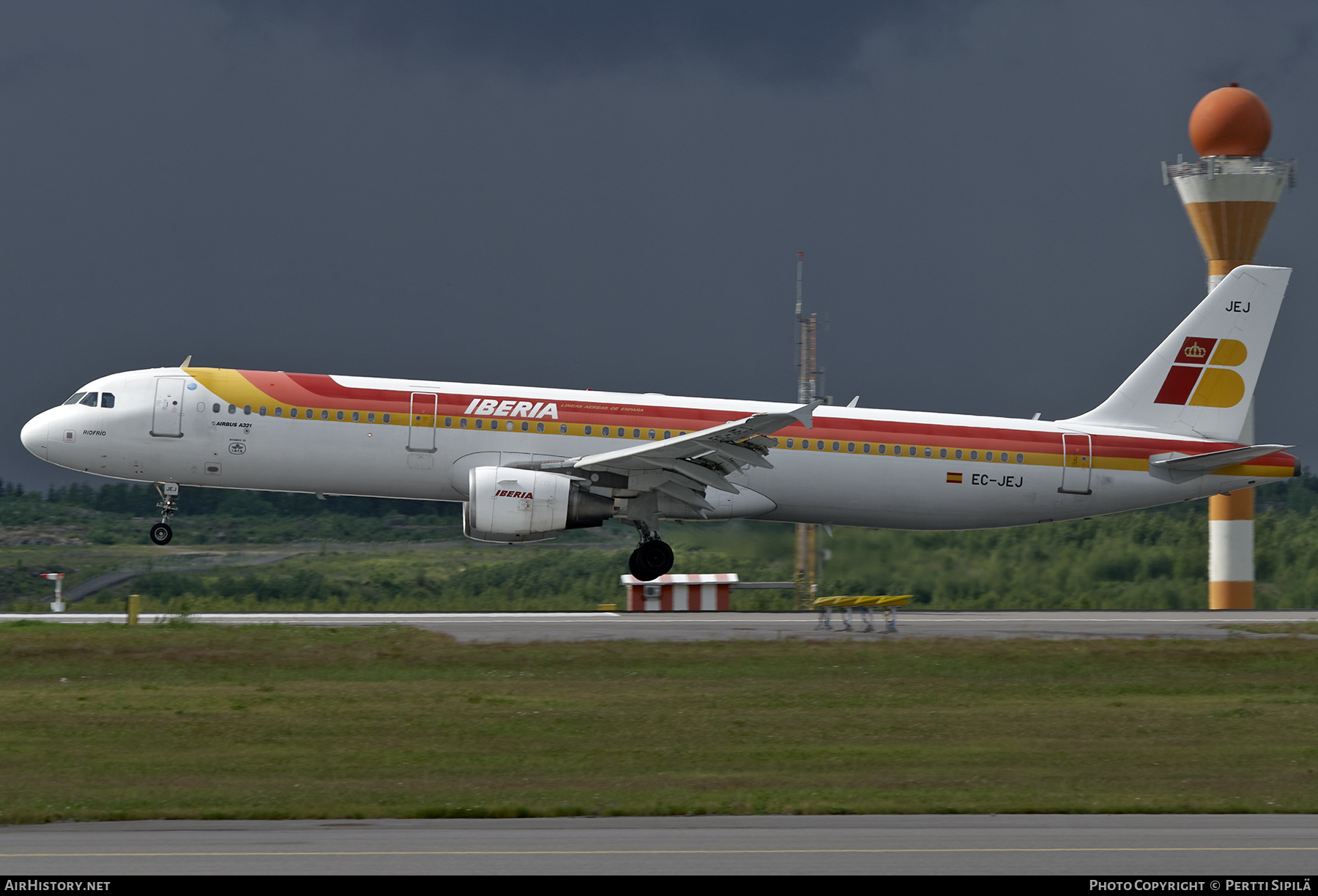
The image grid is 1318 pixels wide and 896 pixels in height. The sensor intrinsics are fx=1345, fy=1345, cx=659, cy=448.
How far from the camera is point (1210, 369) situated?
32.6 metres

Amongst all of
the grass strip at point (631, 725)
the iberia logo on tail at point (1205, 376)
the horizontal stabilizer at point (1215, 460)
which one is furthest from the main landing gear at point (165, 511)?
the iberia logo on tail at point (1205, 376)

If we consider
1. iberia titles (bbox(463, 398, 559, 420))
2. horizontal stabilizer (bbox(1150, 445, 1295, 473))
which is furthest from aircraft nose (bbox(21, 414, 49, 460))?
horizontal stabilizer (bbox(1150, 445, 1295, 473))

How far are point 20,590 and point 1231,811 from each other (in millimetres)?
37745

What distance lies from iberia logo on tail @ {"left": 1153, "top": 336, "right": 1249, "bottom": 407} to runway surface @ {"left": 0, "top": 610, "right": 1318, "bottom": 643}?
5.20 m

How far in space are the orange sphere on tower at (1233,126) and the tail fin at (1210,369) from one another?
12.0 m

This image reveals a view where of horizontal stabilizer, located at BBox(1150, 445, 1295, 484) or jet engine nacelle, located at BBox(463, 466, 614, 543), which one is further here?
horizontal stabilizer, located at BBox(1150, 445, 1295, 484)

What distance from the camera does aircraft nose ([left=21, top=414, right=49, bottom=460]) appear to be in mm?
28453

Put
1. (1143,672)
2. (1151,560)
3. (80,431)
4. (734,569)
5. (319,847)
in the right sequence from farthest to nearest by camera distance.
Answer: (1151,560) < (734,569) < (80,431) < (1143,672) < (319,847)

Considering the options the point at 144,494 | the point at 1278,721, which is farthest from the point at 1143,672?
the point at 144,494

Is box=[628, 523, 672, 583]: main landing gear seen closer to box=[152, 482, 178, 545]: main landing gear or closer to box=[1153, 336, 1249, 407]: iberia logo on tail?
box=[152, 482, 178, 545]: main landing gear

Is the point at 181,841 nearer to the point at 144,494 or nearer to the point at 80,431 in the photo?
the point at 80,431

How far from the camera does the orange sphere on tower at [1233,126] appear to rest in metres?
44.0

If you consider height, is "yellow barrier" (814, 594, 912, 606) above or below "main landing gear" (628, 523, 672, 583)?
below

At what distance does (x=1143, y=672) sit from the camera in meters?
22.8
